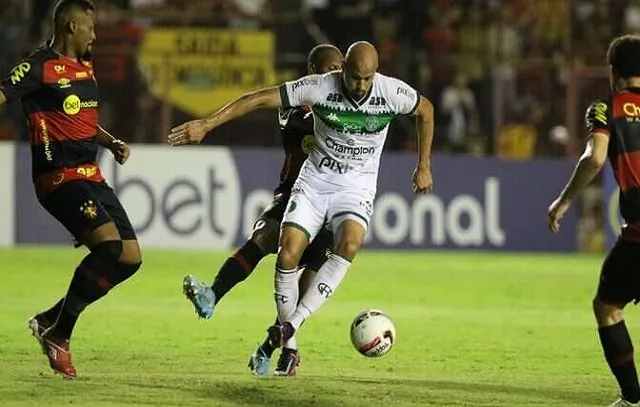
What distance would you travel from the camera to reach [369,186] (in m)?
10.4

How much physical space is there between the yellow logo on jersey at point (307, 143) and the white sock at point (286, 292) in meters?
1.18

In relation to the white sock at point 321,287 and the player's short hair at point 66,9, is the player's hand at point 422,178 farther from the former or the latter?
the player's short hair at point 66,9

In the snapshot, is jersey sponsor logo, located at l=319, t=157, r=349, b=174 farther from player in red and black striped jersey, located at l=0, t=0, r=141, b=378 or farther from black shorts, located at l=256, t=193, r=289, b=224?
player in red and black striped jersey, located at l=0, t=0, r=141, b=378

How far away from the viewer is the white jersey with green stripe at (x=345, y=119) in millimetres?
10031

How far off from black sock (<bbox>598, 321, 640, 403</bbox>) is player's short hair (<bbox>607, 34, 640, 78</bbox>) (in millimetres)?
1465

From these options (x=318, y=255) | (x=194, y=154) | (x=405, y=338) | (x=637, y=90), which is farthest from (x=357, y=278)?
(x=637, y=90)

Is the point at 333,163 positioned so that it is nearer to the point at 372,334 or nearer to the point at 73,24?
the point at 372,334

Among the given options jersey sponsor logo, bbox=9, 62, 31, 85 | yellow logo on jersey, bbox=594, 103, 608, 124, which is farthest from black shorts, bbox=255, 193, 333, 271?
yellow logo on jersey, bbox=594, 103, 608, 124

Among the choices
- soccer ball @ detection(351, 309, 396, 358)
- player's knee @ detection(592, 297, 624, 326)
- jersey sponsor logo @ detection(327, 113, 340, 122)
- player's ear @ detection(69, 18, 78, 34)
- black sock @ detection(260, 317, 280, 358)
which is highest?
player's ear @ detection(69, 18, 78, 34)

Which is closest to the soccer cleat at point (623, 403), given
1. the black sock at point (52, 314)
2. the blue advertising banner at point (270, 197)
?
the black sock at point (52, 314)

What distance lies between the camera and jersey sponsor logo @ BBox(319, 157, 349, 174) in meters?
10.2

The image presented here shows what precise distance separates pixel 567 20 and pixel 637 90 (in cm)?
1807

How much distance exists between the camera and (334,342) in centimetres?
1255

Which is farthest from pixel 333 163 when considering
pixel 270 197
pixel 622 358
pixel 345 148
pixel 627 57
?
pixel 270 197
